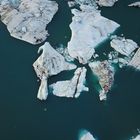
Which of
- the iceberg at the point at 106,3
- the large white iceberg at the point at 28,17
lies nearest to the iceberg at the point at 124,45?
the iceberg at the point at 106,3

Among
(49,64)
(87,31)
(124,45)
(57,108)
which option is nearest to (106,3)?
(87,31)

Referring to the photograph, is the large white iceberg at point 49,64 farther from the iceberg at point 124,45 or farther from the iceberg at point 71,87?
the iceberg at point 124,45

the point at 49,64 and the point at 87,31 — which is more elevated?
the point at 87,31

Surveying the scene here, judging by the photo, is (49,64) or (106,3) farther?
(106,3)

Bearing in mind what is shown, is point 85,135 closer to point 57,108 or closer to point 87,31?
point 57,108

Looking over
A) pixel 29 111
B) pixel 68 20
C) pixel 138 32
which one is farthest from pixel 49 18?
pixel 29 111

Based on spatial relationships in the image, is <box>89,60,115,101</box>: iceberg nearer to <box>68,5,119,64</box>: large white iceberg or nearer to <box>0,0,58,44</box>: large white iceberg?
<box>68,5,119,64</box>: large white iceberg
